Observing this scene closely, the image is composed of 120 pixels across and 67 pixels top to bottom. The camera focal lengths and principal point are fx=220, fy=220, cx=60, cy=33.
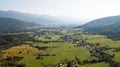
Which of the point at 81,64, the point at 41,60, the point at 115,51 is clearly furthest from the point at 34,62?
the point at 115,51

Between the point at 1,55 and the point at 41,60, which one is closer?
the point at 41,60

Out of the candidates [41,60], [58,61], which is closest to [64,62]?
[58,61]

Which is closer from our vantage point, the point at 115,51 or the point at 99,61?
the point at 99,61

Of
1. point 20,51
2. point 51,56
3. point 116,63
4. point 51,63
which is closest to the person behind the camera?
point 116,63

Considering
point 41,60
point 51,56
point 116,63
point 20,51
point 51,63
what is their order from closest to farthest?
point 116,63, point 51,63, point 41,60, point 51,56, point 20,51

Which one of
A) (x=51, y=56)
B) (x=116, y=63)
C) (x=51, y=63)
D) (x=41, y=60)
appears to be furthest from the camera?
(x=51, y=56)

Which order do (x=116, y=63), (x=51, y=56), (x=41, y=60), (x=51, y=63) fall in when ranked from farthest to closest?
(x=51, y=56)
(x=41, y=60)
(x=51, y=63)
(x=116, y=63)

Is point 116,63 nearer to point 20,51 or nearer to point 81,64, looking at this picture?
point 81,64

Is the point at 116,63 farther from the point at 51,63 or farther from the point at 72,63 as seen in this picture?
the point at 51,63
